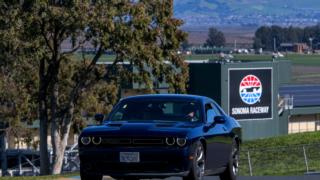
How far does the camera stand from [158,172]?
58.7ft

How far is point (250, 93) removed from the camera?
67688 millimetres

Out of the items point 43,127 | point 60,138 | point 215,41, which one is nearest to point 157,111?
point 43,127

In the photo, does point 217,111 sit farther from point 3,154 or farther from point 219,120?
point 3,154

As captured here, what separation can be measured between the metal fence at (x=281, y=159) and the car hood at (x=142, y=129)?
650 inches

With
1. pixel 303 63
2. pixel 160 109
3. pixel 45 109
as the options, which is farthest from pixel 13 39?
pixel 303 63

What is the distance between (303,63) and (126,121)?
10488cm

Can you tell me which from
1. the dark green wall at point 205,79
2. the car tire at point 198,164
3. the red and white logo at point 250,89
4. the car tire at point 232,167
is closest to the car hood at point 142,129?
the car tire at point 198,164

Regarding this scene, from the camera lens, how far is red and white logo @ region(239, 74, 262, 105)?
66.9 metres

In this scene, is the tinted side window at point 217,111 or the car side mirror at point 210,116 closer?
the car side mirror at point 210,116

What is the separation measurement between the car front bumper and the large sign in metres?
48.2

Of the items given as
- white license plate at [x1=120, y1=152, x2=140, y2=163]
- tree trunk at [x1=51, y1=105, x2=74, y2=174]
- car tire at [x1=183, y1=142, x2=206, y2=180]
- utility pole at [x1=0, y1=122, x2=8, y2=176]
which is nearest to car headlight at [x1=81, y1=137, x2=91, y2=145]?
white license plate at [x1=120, y1=152, x2=140, y2=163]

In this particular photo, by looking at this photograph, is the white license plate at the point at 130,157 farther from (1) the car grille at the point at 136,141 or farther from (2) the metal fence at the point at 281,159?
(2) the metal fence at the point at 281,159

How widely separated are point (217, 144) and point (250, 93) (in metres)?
48.6

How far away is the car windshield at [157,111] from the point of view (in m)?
18.9
